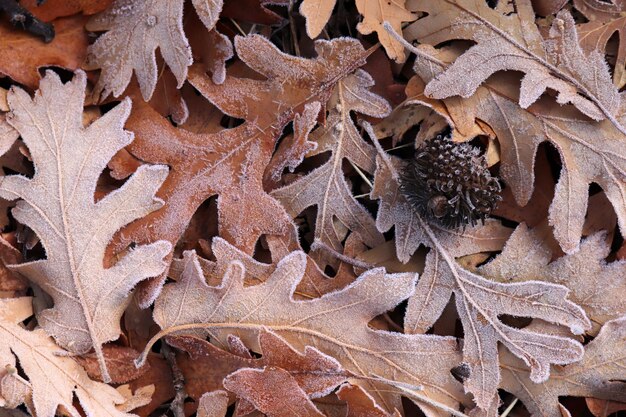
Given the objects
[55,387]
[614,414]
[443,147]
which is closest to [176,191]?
[55,387]

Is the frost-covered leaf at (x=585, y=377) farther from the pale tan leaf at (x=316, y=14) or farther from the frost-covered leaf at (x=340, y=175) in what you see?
the pale tan leaf at (x=316, y=14)

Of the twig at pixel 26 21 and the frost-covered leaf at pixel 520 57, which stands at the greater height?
the twig at pixel 26 21

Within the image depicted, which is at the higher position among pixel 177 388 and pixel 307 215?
pixel 307 215

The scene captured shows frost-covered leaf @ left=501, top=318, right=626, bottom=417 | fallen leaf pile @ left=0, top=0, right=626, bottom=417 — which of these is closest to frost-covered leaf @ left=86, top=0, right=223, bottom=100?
fallen leaf pile @ left=0, top=0, right=626, bottom=417

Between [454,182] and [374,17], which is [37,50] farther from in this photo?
[454,182]

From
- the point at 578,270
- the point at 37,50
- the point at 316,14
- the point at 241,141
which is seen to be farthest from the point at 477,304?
the point at 37,50

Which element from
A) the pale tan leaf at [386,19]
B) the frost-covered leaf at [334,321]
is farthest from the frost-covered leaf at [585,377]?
the pale tan leaf at [386,19]

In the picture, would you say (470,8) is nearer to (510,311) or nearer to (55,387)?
(510,311)
